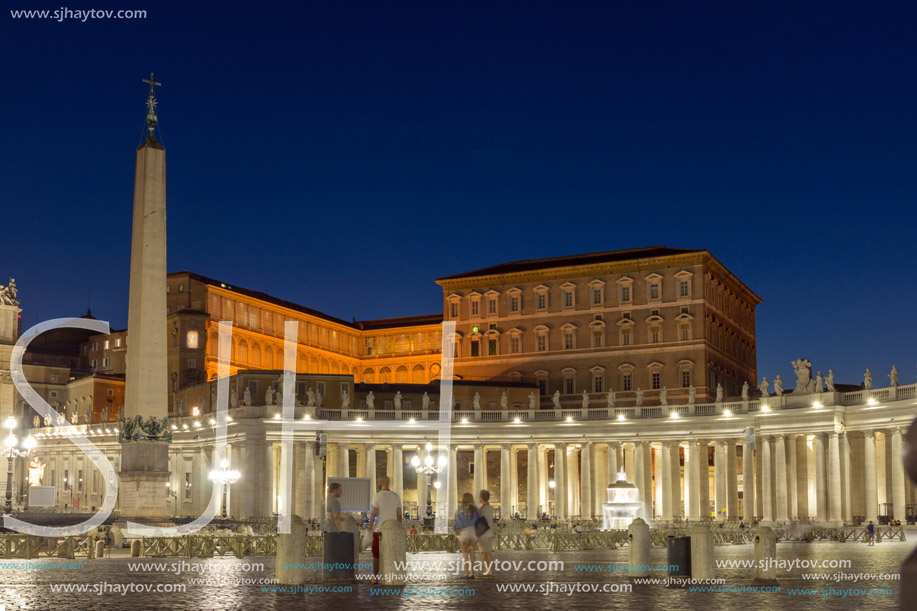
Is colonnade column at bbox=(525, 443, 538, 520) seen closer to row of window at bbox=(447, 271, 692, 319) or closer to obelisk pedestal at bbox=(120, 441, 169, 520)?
row of window at bbox=(447, 271, 692, 319)

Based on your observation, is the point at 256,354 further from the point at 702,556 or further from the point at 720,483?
the point at 702,556

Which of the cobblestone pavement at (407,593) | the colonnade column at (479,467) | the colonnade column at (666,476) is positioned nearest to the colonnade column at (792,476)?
the colonnade column at (666,476)

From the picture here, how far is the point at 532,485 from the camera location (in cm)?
8169

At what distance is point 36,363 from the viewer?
123 metres

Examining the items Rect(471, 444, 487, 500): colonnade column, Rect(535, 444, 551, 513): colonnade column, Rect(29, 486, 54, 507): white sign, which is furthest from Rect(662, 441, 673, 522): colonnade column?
Rect(29, 486, 54, 507): white sign

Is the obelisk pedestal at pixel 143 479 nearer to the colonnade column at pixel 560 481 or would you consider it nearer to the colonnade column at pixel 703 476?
the colonnade column at pixel 560 481

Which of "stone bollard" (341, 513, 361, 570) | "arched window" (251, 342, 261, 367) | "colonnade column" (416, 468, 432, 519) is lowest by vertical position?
"colonnade column" (416, 468, 432, 519)

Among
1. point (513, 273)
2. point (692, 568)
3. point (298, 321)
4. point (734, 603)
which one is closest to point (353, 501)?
point (692, 568)

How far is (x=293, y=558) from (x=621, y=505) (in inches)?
1403

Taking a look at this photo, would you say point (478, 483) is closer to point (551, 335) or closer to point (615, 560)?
point (551, 335)

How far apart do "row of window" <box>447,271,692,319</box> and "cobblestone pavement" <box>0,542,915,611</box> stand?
228 feet

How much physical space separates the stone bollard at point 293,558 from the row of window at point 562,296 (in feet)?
260

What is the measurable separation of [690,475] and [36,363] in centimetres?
7667

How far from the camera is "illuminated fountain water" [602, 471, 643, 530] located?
5522 cm
